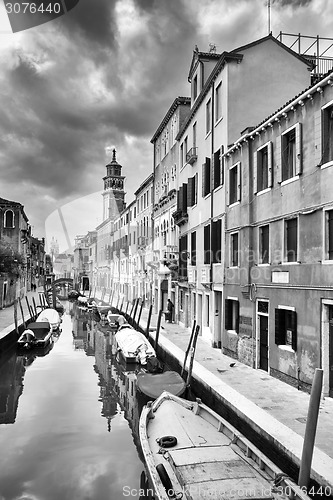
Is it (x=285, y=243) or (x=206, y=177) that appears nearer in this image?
(x=285, y=243)

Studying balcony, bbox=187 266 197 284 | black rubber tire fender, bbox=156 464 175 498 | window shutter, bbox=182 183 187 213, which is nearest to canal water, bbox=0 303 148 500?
black rubber tire fender, bbox=156 464 175 498

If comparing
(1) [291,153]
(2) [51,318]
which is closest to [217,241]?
(1) [291,153]

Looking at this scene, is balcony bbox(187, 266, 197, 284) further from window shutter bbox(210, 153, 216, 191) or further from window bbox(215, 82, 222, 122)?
window bbox(215, 82, 222, 122)

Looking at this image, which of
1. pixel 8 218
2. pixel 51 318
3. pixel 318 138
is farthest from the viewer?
pixel 8 218

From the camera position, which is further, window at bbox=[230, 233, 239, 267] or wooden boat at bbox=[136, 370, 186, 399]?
window at bbox=[230, 233, 239, 267]

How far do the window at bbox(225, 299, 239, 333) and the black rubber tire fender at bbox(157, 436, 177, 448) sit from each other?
25.3 ft

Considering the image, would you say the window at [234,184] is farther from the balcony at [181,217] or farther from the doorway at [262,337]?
the balcony at [181,217]

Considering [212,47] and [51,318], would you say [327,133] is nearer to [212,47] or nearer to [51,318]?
[212,47]

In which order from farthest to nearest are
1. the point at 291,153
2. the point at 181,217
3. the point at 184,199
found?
1. the point at 181,217
2. the point at 184,199
3. the point at 291,153

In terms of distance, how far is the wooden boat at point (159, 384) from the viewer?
468 inches

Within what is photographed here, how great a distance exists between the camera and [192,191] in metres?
21.8

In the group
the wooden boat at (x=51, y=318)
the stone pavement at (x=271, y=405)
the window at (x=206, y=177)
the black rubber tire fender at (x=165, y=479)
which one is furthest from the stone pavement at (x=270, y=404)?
the wooden boat at (x=51, y=318)

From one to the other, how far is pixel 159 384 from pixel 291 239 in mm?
5273

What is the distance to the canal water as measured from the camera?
8.15m
